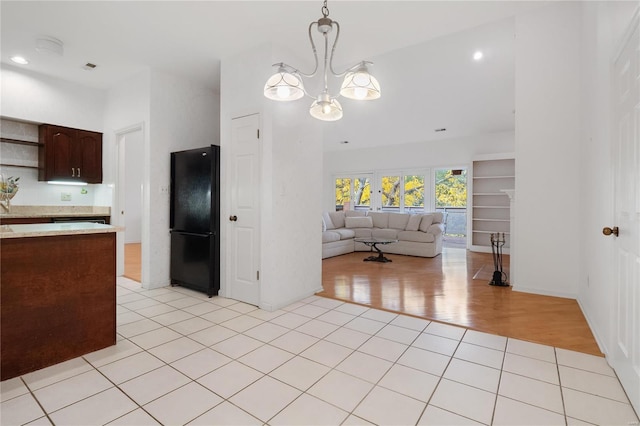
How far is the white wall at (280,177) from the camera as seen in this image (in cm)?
321

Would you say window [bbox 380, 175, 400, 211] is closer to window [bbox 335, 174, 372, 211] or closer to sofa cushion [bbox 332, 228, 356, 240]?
window [bbox 335, 174, 372, 211]

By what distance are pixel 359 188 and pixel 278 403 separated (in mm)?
8475

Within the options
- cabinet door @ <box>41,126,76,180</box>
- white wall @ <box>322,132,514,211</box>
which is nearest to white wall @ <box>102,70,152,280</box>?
cabinet door @ <box>41,126,76,180</box>

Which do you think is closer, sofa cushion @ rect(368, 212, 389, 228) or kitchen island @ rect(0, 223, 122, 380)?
kitchen island @ rect(0, 223, 122, 380)

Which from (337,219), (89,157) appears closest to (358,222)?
(337,219)

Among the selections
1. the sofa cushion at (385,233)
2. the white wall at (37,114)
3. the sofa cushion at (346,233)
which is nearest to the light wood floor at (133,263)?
the white wall at (37,114)

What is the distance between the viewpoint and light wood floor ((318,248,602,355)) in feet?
8.37

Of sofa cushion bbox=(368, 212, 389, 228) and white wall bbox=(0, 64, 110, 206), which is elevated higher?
white wall bbox=(0, 64, 110, 206)

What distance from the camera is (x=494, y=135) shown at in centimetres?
750

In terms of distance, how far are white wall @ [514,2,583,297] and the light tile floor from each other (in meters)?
1.33

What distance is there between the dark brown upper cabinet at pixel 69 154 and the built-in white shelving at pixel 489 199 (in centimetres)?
776

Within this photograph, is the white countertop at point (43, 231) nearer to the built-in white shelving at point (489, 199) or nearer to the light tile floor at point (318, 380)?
the light tile floor at point (318, 380)

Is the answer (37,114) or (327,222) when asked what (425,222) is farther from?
(37,114)

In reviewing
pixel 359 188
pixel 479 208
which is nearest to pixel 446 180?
pixel 479 208
